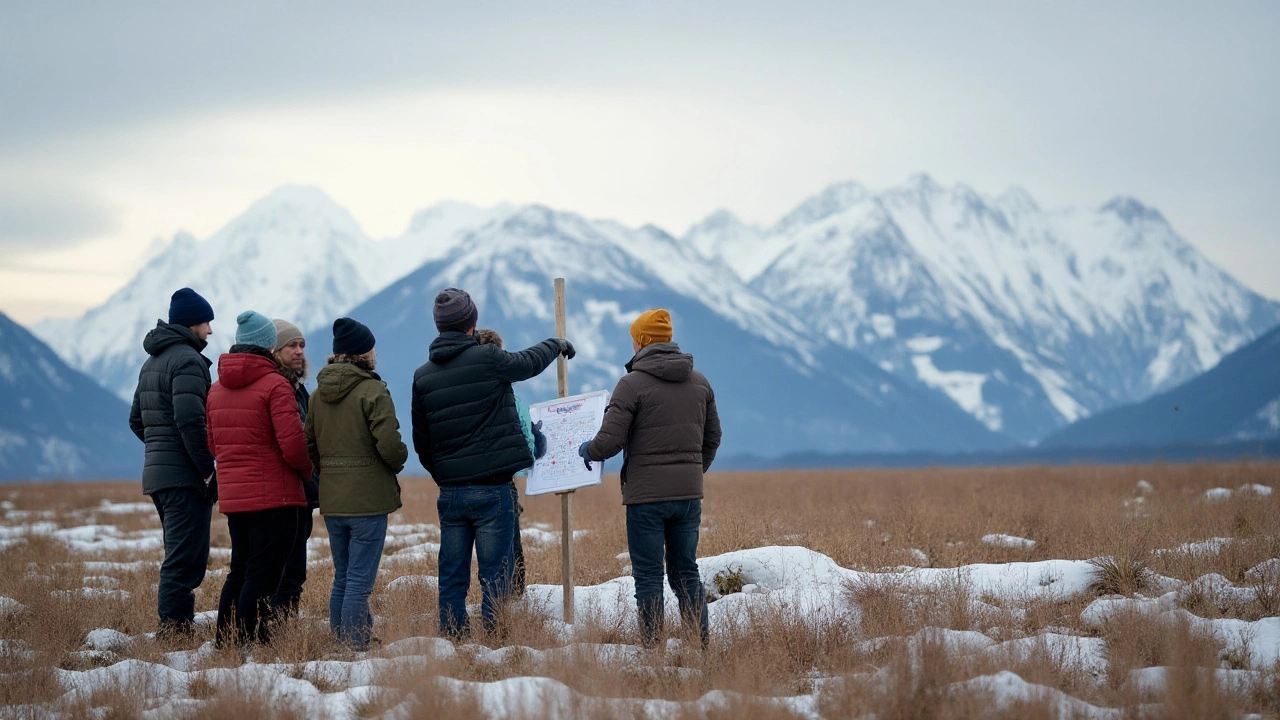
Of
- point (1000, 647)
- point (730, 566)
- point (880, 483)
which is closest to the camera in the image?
point (1000, 647)

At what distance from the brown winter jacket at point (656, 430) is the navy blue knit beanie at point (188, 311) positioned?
322 cm

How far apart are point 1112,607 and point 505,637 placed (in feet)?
14.1

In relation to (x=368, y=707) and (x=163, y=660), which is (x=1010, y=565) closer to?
(x=368, y=707)

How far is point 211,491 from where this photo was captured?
884 centimetres

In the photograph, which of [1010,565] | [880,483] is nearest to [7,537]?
[1010,565]

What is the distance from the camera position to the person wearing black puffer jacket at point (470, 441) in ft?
26.8

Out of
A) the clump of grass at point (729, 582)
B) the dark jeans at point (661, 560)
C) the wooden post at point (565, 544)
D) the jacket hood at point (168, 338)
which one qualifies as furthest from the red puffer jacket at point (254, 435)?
the clump of grass at point (729, 582)

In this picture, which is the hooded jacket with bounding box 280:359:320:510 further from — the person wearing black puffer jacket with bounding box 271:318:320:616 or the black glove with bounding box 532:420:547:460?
the black glove with bounding box 532:420:547:460

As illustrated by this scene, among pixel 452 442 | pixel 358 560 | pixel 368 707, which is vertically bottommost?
pixel 368 707

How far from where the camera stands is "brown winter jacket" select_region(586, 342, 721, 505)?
7.97 m

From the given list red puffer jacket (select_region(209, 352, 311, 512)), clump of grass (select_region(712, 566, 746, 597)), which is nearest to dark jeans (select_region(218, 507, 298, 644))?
red puffer jacket (select_region(209, 352, 311, 512))

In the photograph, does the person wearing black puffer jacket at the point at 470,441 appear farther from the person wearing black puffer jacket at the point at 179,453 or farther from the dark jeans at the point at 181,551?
the dark jeans at the point at 181,551

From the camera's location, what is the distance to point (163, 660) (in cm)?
808

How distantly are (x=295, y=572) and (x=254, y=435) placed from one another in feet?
4.12
